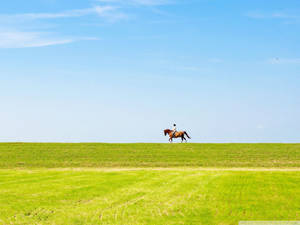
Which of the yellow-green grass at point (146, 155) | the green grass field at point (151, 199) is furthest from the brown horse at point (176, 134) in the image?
the green grass field at point (151, 199)

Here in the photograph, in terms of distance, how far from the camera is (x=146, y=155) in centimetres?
4888

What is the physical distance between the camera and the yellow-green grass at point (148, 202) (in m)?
14.8

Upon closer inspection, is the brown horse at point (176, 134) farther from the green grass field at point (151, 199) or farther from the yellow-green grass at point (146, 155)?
the green grass field at point (151, 199)

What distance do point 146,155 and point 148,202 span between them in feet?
101

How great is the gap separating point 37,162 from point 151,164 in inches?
490

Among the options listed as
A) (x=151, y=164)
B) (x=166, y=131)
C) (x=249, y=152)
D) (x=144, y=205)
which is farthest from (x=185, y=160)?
(x=144, y=205)

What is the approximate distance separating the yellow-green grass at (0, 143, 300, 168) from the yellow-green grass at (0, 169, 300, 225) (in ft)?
58.0

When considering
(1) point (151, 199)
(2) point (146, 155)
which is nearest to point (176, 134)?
(2) point (146, 155)

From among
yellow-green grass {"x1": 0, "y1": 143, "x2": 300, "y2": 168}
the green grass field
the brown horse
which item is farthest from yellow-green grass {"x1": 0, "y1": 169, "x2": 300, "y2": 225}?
the brown horse

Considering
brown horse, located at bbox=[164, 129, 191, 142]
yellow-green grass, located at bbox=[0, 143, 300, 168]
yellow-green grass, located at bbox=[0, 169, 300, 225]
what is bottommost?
yellow-green grass, located at bbox=[0, 169, 300, 225]

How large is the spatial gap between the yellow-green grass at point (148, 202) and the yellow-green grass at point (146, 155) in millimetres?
17672

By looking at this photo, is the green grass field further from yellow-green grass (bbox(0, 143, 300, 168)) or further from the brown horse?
the brown horse

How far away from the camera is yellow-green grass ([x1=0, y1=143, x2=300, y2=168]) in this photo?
4419cm

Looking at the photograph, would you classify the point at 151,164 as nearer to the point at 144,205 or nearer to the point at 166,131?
the point at 166,131
